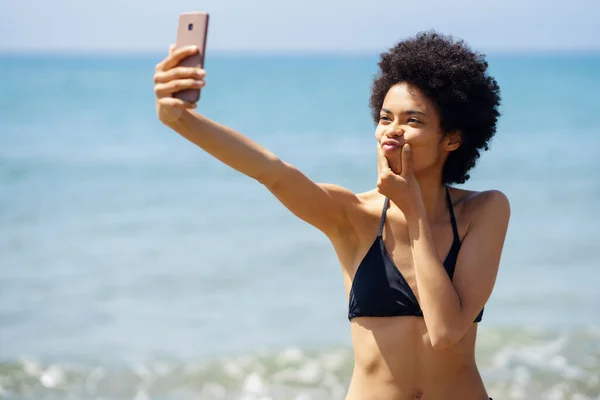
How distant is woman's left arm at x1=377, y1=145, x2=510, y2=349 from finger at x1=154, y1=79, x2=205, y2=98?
0.77 m

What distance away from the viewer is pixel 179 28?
304cm

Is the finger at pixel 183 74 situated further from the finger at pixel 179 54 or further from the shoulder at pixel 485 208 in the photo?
the shoulder at pixel 485 208

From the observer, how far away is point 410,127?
3512 millimetres

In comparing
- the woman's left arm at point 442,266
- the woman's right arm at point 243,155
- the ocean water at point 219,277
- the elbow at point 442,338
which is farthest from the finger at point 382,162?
the ocean water at point 219,277

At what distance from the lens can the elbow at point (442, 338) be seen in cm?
336

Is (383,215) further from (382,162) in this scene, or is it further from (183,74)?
(183,74)

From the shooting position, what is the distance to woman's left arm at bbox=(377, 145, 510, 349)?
132 inches

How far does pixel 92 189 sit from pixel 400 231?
1399 cm

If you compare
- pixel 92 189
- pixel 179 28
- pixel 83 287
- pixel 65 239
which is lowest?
pixel 179 28

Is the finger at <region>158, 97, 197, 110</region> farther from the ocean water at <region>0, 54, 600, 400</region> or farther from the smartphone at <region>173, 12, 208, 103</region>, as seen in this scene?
the ocean water at <region>0, 54, 600, 400</region>

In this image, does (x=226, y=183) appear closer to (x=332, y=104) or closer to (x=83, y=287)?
(x=83, y=287)

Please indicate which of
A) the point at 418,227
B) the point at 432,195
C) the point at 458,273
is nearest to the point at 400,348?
the point at 458,273

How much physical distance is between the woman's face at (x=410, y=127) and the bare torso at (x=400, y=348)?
0.24 m

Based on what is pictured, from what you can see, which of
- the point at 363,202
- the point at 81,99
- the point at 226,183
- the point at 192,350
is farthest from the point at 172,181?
the point at 81,99
